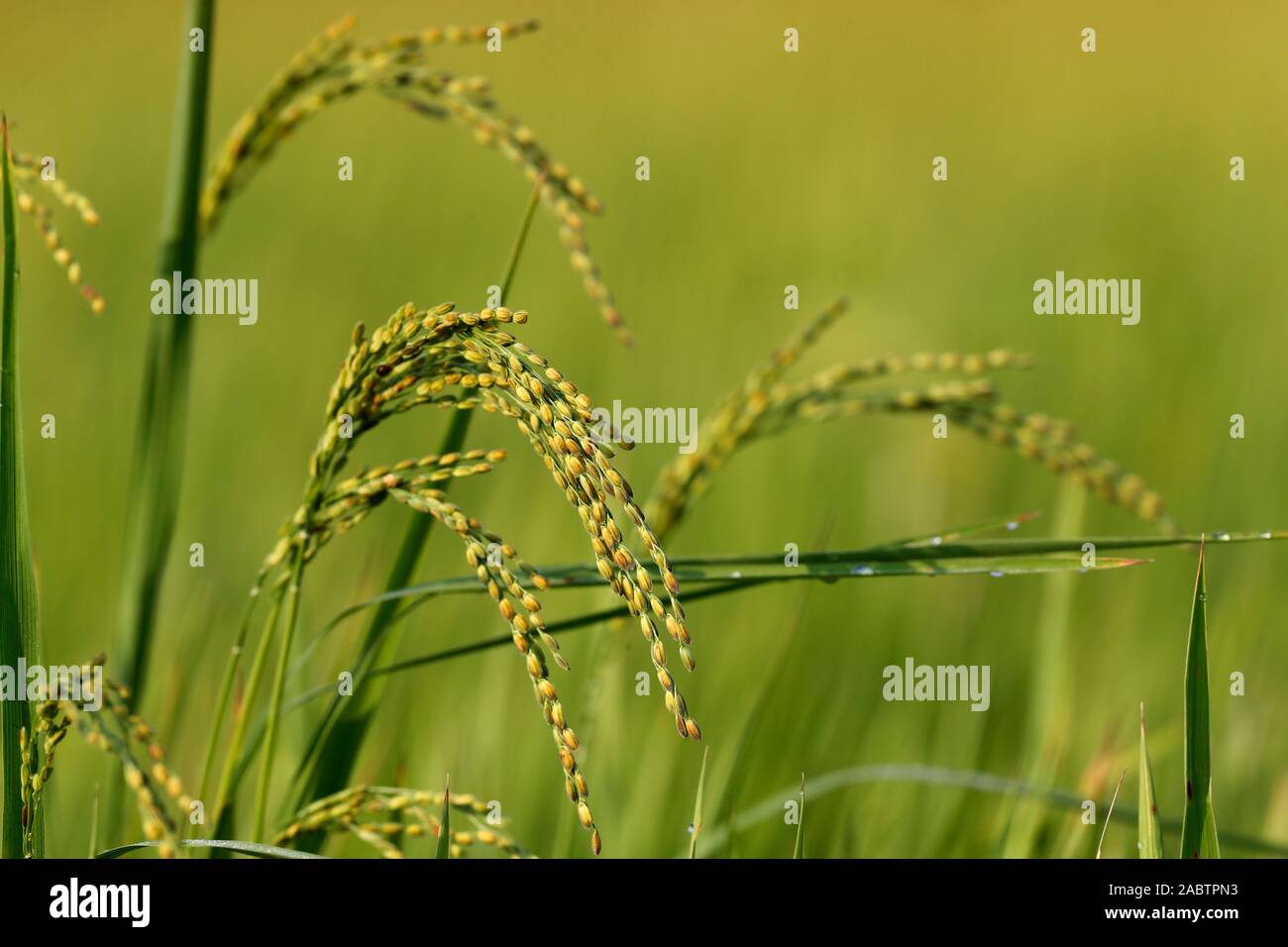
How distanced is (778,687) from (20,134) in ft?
16.1

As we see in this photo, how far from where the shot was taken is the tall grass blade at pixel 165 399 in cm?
156

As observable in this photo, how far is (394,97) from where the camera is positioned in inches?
62.7

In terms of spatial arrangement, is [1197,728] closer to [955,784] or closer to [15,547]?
[955,784]

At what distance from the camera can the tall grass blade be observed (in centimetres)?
156

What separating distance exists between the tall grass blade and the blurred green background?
0.35m

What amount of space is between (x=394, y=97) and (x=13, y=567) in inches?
29.4

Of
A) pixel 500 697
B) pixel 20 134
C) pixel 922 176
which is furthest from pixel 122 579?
pixel 922 176

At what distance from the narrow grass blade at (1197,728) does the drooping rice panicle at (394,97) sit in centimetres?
69

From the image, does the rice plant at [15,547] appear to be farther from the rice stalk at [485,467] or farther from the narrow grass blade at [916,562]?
the narrow grass blade at [916,562]
